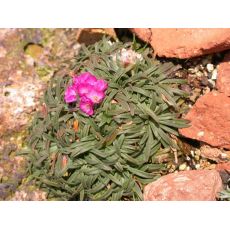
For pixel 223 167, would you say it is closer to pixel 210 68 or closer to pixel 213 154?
pixel 213 154

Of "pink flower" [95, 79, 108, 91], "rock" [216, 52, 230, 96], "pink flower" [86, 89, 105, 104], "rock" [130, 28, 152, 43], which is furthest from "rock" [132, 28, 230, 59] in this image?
"pink flower" [86, 89, 105, 104]

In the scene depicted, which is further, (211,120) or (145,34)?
(145,34)

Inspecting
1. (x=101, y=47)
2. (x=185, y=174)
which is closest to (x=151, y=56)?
(x=101, y=47)

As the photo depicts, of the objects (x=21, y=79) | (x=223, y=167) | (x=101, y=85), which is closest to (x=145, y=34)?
(x=101, y=85)

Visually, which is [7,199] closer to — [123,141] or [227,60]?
[123,141]

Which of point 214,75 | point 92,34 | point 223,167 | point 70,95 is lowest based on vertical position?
point 223,167

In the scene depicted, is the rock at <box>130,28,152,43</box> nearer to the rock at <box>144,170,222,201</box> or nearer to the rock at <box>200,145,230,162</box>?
the rock at <box>200,145,230,162</box>

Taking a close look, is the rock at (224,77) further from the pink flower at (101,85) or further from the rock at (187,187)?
the pink flower at (101,85)
